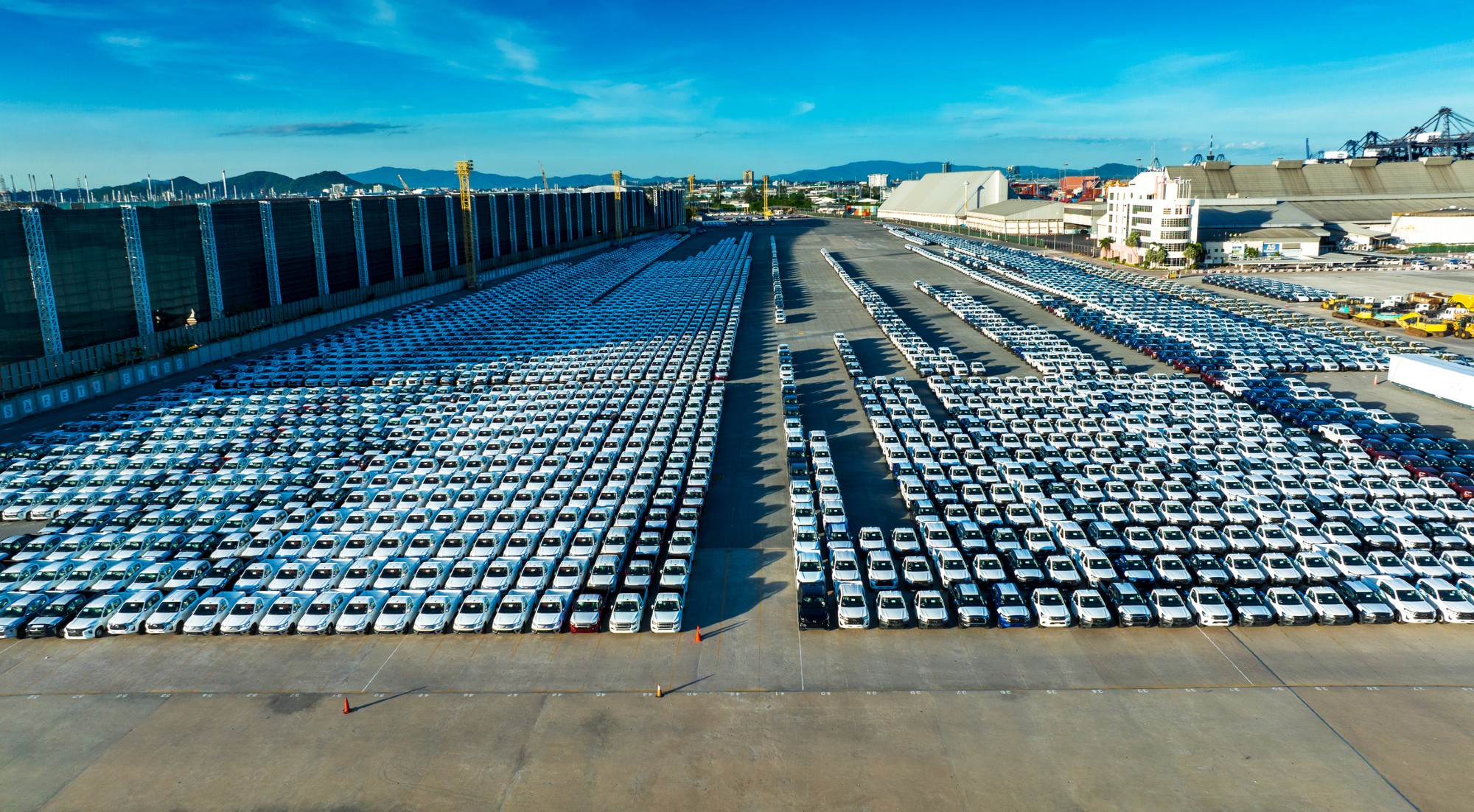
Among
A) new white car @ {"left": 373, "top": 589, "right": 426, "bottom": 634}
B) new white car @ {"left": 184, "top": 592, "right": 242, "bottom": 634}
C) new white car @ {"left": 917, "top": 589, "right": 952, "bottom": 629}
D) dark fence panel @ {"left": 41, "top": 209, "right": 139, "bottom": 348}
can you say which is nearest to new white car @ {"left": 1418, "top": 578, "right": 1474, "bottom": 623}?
new white car @ {"left": 917, "top": 589, "right": 952, "bottom": 629}

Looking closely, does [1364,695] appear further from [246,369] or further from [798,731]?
[246,369]

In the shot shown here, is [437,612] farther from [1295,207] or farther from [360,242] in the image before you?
[1295,207]

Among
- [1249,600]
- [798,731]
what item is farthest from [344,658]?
[1249,600]

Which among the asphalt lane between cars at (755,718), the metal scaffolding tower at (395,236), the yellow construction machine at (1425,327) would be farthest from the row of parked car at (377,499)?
the yellow construction machine at (1425,327)

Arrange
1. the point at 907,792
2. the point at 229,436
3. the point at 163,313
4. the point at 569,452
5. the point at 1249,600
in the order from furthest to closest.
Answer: the point at 163,313, the point at 229,436, the point at 569,452, the point at 1249,600, the point at 907,792

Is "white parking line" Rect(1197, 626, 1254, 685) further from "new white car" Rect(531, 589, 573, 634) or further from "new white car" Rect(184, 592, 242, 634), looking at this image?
"new white car" Rect(184, 592, 242, 634)

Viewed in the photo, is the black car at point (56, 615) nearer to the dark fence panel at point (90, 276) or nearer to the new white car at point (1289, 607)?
the new white car at point (1289, 607)
